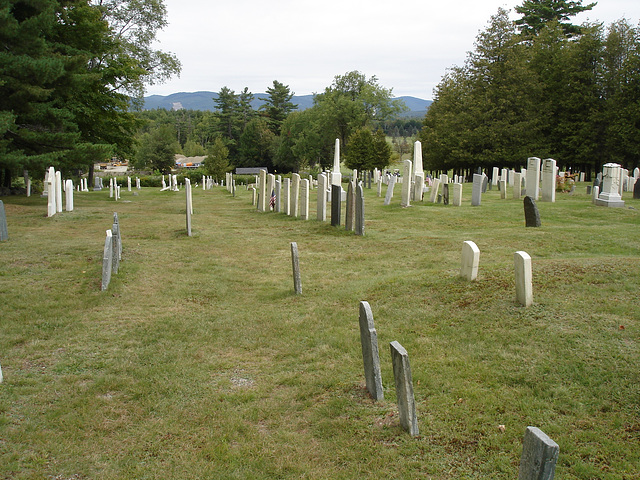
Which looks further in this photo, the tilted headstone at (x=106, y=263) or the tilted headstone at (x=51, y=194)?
the tilted headstone at (x=51, y=194)

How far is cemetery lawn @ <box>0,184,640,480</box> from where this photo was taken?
13.7 ft

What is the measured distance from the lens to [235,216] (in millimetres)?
20906

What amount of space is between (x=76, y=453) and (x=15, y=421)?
991 mm

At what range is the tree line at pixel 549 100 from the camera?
124ft

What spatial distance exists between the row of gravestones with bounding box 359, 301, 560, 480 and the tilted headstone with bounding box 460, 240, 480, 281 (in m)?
3.05

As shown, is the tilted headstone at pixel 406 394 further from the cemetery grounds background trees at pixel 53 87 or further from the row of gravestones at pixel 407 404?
the cemetery grounds background trees at pixel 53 87

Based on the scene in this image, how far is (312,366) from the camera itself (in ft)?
19.9

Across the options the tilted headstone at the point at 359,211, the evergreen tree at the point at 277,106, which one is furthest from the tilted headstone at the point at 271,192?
the evergreen tree at the point at 277,106

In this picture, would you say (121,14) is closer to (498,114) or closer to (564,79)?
(498,114)

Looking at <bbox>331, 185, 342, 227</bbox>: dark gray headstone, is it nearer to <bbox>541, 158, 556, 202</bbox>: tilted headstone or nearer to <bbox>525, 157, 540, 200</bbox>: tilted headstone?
<bbox>525, 157, 540, 200</bbox>: tilted headstone

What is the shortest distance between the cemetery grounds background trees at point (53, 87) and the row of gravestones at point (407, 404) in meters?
19.0

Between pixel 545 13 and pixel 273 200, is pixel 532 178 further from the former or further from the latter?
pixel 545 13

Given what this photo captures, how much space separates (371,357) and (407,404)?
75cm

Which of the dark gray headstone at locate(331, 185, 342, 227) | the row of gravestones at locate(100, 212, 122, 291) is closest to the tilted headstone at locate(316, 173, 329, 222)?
the dark gray headstone at locate(331, 185, 342, 227)
